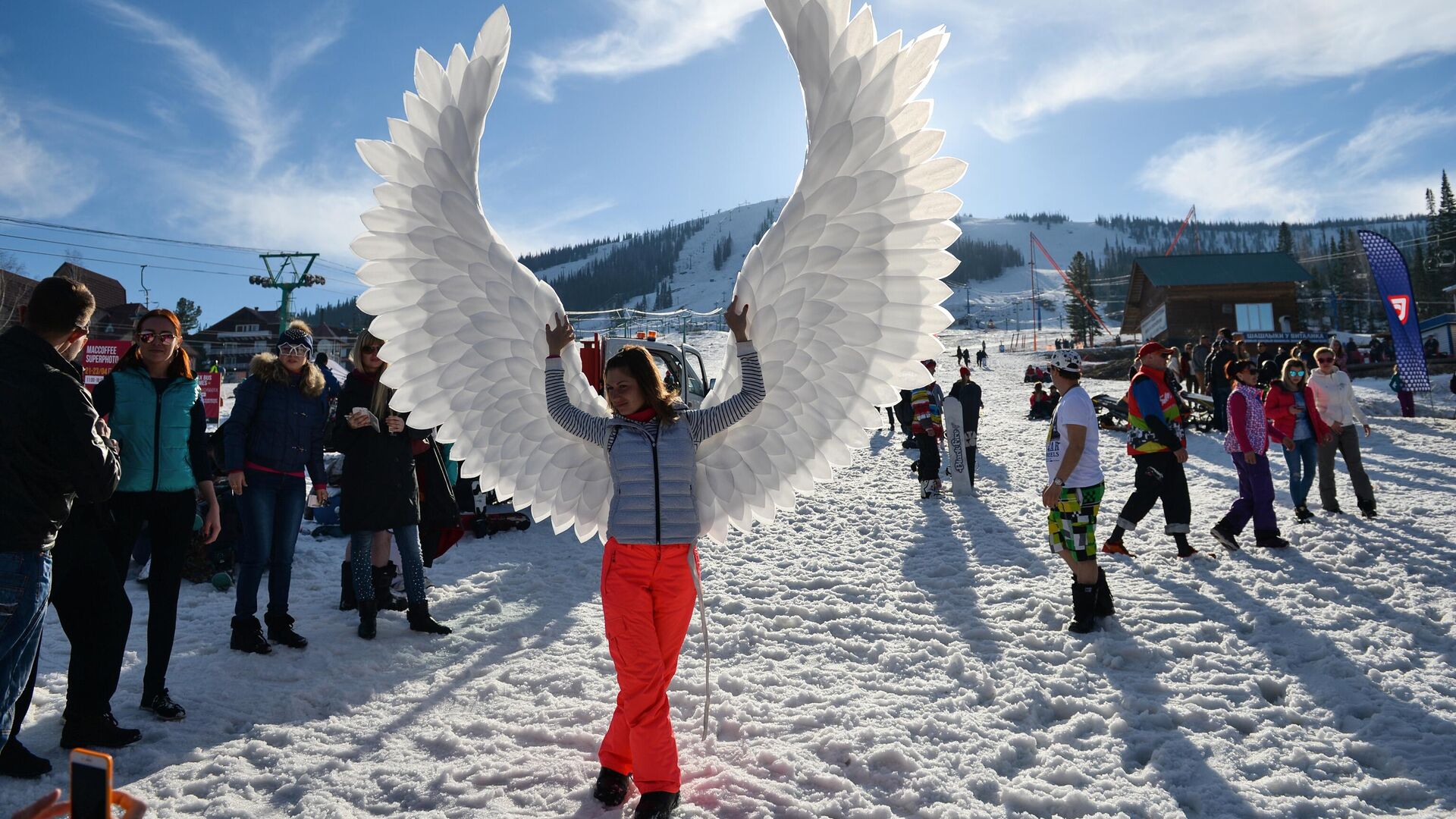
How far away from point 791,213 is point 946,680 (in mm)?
2697

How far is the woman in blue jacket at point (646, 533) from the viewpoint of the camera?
261 centimetres

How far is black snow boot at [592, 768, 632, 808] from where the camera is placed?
8.89 feet

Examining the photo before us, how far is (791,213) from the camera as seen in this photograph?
8.49ft

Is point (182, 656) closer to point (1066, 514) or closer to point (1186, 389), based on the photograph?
point (1066, 514)

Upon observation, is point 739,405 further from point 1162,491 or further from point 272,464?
point 1162,491

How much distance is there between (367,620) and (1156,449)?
6055 mm

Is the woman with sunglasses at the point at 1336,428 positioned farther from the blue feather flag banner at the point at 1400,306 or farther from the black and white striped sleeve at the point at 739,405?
the blue feather flag banner at the point at 1400,306

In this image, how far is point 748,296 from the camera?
8.69 feet

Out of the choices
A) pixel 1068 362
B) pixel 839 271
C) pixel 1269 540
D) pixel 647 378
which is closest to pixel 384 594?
pixel 647 378

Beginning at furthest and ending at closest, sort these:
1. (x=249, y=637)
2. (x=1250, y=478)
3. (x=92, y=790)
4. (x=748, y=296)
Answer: (x=1250, y=478)
(x=249, y=637)
(x=748, y=296)
(x=92, y=790)

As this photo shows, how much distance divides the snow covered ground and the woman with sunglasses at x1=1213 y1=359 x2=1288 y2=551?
0.28 m

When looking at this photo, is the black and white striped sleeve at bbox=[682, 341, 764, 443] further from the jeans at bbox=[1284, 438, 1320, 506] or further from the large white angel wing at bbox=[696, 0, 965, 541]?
the jeans at bbox=[1284, 438, 1320, 506]

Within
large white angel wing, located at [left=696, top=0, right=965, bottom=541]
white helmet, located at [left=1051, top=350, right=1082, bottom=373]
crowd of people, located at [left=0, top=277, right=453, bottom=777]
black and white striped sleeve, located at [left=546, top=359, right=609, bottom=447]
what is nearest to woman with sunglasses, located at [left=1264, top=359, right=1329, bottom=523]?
white helmet, located at [left=1051, top=350, right=1082, bottom=373]

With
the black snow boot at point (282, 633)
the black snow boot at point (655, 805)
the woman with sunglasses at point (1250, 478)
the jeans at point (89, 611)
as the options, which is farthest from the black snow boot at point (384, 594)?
the woman with sunglasses at point (1250, 478)
